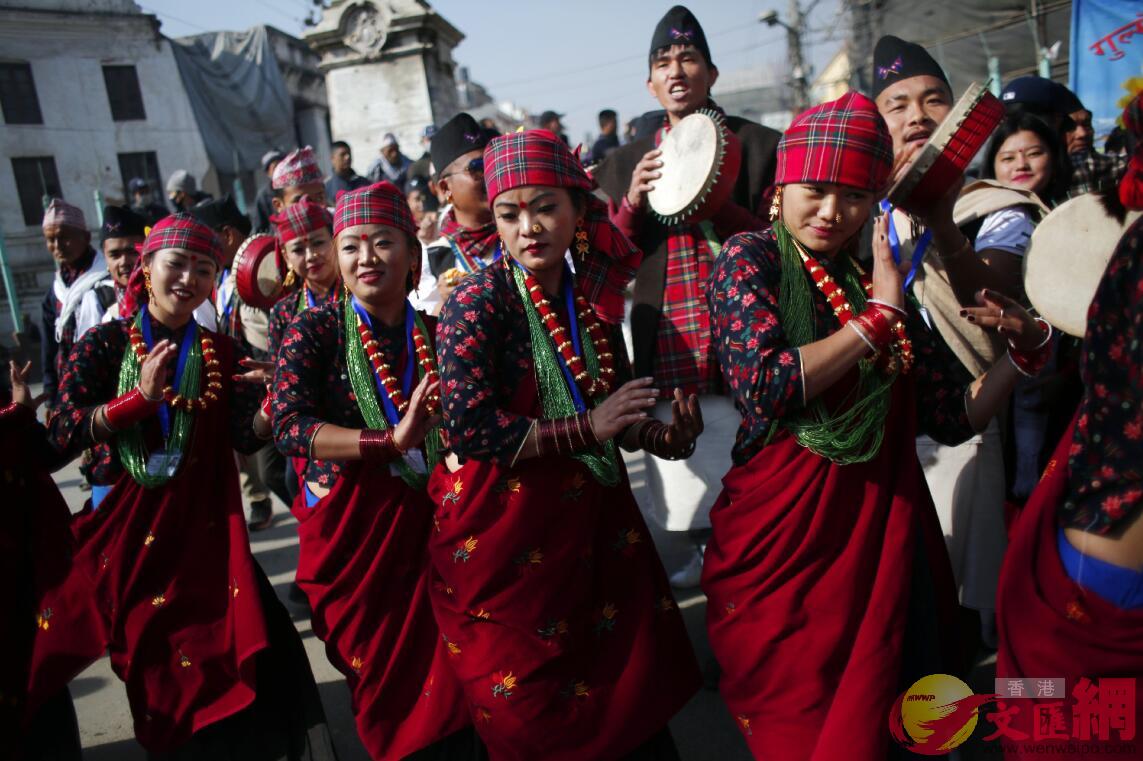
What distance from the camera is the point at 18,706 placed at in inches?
104

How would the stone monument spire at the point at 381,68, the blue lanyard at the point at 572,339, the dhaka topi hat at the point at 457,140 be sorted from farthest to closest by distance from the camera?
the stone monument spire at the point at 381,68 < the dhaka topi hat at the point at 457,140 < the blue lanyard at the point at 572,339

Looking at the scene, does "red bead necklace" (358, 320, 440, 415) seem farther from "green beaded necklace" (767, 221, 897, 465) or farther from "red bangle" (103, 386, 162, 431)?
"green beaded necklace" (767, 221, 897, 465)

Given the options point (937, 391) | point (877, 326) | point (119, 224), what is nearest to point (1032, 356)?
point (937, 391)

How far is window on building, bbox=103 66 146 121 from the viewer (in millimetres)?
23688

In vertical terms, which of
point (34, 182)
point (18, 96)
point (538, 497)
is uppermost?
point (18, 96)

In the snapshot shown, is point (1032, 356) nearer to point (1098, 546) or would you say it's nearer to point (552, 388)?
point (1098, 546)

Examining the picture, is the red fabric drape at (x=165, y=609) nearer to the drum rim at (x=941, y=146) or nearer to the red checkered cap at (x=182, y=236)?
the red checkered cap at (x=182, y=236)

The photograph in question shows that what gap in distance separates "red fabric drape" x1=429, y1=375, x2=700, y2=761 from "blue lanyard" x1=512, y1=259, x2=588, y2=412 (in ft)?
0.39

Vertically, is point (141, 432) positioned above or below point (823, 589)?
above

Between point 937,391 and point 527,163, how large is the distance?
1.30 metres

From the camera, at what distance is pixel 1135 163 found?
1.60 metres

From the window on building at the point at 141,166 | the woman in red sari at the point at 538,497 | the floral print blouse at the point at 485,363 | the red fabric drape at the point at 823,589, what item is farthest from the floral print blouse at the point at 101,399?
the window on building at the point at 141,166

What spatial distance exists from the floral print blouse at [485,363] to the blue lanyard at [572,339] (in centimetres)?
3

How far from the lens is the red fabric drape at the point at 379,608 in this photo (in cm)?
262
